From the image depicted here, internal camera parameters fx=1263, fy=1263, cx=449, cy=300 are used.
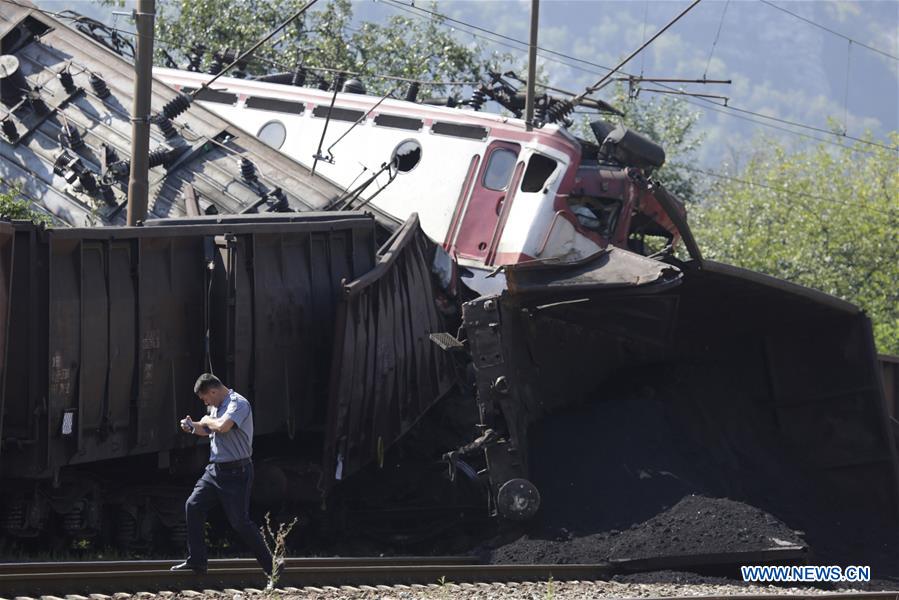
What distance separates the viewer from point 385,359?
13.0m

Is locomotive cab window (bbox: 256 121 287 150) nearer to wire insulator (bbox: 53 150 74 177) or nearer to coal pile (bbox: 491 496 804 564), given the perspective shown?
wire insulator (bbox: 53 150 74 177)

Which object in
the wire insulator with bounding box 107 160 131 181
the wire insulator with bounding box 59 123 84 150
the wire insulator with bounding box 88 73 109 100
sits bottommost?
the wire insulator with bounding box 107 160 131 181

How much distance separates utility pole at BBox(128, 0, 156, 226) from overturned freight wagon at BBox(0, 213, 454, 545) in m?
1.43

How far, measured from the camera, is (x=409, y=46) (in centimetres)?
3178

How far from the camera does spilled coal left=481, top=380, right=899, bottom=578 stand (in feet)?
37.8

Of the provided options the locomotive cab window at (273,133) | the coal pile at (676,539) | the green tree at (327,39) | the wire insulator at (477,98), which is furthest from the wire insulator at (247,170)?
the green tree at (327,39)

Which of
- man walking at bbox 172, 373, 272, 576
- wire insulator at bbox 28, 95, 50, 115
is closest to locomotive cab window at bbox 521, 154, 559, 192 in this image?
wire insulator at bbox 28, 95, 50, 115

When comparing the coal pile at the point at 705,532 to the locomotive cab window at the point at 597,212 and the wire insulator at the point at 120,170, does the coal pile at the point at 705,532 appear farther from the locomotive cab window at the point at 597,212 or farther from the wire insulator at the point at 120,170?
the wire insulator at the point at 120,170

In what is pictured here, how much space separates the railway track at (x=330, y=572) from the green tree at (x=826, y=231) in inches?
925

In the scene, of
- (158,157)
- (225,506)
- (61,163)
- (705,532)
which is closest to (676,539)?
(705,532)

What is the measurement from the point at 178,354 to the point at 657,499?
480 cm

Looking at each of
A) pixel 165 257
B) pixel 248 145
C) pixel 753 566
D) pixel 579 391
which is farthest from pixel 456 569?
pixel 248 145

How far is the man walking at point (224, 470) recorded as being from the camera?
8586 millimetres

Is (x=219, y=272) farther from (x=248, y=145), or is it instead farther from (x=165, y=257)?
(x=248, y=145)
